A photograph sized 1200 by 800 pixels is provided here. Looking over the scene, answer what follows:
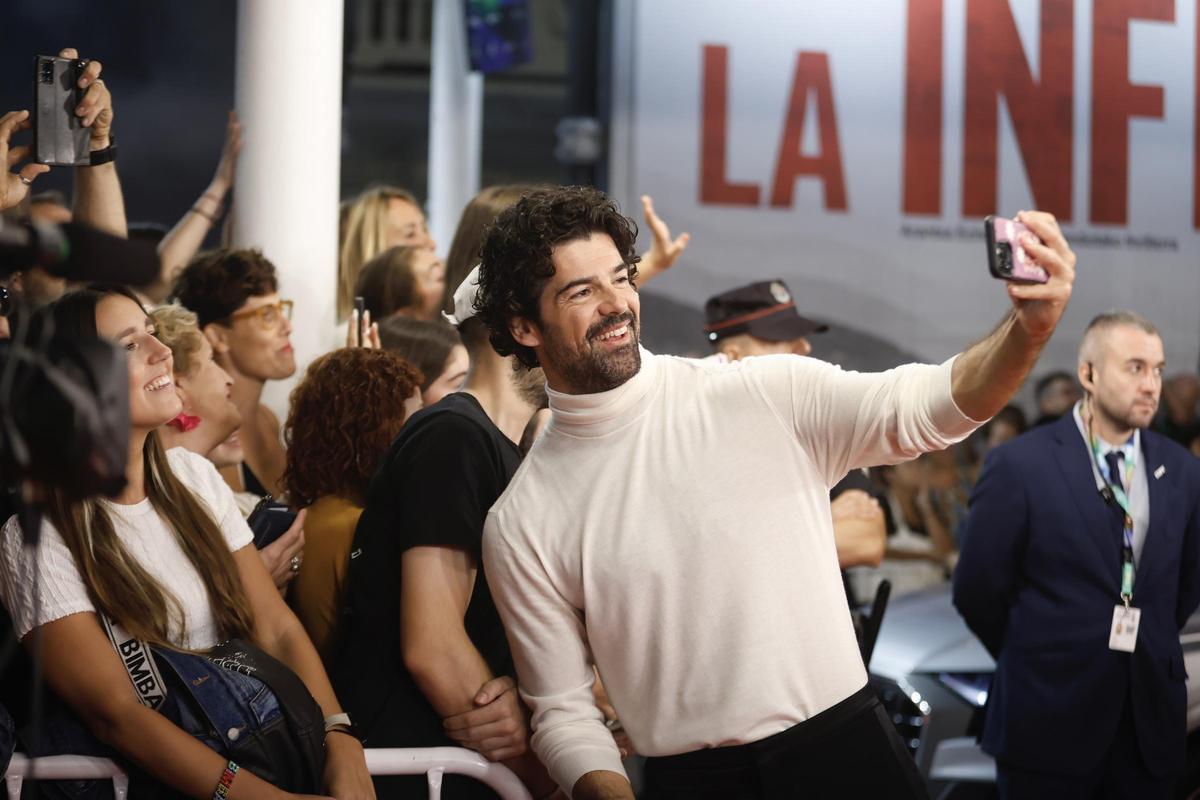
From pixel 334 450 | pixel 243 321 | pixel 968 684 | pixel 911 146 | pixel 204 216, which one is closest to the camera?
pixel 334 450

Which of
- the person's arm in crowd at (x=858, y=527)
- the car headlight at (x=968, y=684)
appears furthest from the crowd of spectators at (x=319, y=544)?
the car headlight at (x=968, y=684)

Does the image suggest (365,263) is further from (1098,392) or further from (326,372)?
(1098,392)

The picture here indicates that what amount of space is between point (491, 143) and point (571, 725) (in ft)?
56.4

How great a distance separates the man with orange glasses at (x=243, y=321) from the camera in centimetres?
416

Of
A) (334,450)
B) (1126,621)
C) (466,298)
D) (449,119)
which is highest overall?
(449,119)

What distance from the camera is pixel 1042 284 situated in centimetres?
213

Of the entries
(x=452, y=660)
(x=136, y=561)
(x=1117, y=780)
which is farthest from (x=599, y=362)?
(x=1117, y=780)

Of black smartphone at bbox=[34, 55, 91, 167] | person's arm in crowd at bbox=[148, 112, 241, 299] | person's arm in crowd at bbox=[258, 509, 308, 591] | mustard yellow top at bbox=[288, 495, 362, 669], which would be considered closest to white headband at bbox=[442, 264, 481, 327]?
mustard yellow top at bbox=[288, 495, 362, 669]

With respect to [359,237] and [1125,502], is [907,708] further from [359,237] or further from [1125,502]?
[359,237]

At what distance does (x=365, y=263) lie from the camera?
502cm

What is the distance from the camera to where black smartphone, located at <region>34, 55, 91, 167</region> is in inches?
134

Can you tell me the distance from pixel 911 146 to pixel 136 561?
671 centimetres

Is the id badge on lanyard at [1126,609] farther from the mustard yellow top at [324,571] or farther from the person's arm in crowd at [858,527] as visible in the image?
the mustard yellow top at [324,571]

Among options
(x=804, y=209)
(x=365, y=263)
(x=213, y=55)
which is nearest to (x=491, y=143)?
(x=804, y=209)
